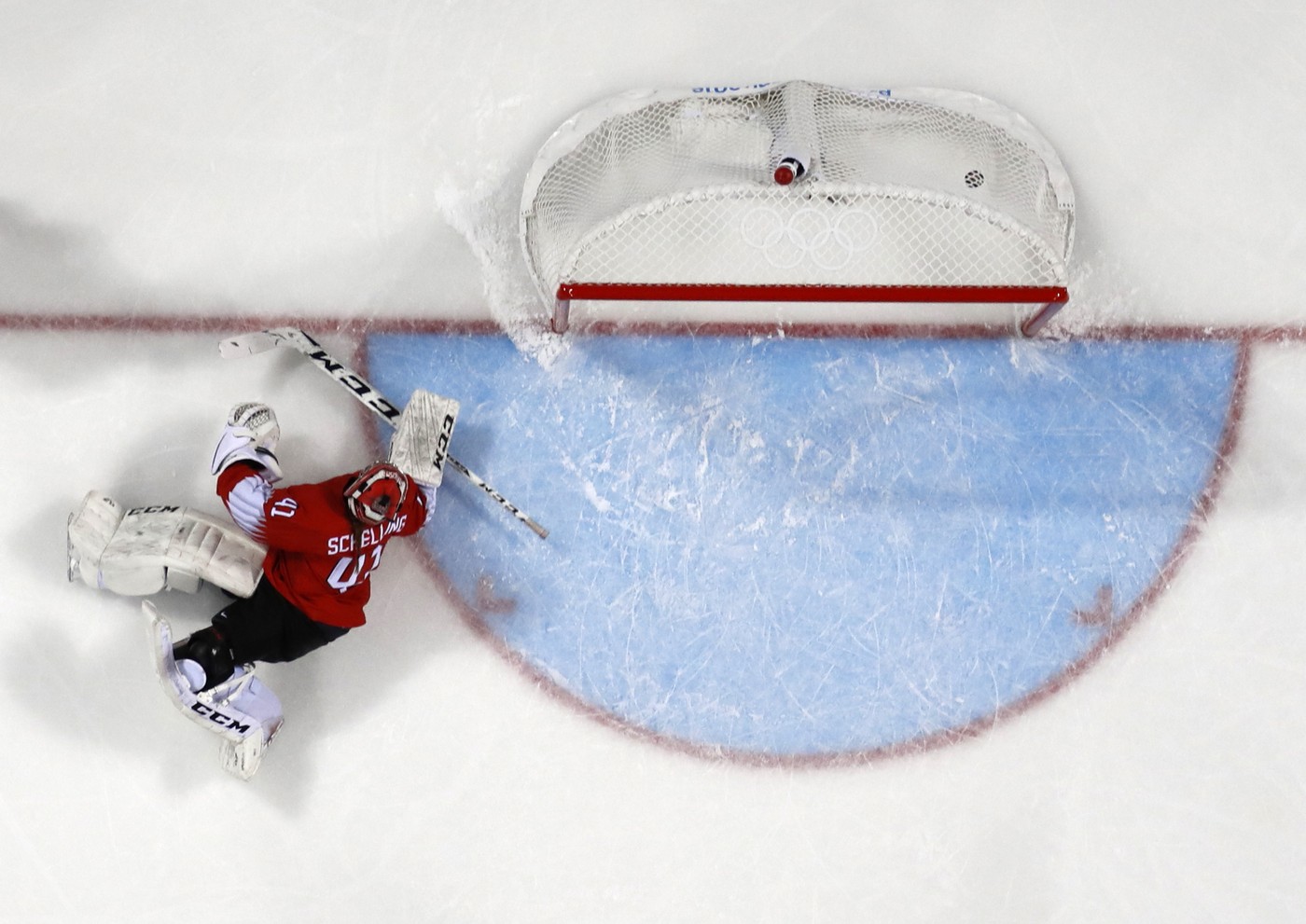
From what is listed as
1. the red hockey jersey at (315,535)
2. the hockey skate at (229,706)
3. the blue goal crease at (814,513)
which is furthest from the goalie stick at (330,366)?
the hockey skate at (229,706)

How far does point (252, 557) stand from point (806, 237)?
2.23 m

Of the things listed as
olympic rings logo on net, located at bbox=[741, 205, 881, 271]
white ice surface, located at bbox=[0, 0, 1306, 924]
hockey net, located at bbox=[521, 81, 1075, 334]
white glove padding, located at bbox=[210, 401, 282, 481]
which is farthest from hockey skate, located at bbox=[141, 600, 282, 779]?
olympic rings logo on net, located at bbox=[741, 205, 881, 271]

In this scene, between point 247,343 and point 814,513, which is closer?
point 247,343

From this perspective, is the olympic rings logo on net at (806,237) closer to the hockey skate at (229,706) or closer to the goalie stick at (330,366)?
the goalie stick at (330,366)

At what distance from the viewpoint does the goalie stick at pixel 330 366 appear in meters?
3.43

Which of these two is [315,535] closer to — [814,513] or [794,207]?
[814,513]

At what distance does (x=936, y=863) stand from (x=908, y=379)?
1729mm

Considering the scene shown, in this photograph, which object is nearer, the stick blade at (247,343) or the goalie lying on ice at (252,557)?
the goalie lying on ice at (252,557)

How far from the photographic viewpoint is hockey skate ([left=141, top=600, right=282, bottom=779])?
3.07m

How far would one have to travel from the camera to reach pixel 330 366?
3.44 meters

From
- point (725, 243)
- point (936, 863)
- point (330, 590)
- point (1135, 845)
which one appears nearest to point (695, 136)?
point (725, 243)

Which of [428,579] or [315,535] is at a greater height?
[315,535]

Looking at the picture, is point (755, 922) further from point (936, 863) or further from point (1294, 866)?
point (1294, 866)

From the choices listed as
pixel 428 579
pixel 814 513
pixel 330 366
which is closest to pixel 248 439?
pixel 330 366
